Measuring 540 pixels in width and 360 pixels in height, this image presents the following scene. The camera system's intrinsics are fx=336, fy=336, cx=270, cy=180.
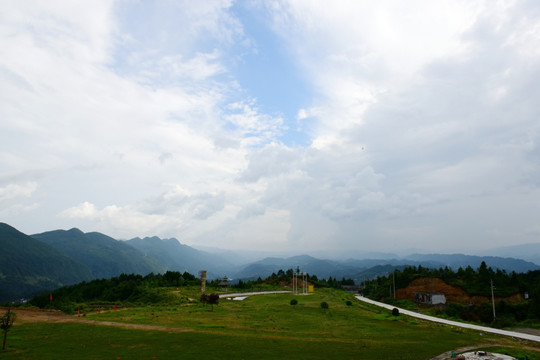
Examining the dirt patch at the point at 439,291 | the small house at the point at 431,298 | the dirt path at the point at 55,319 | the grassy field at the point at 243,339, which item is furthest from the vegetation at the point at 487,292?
the dirt path at the point at 55,319

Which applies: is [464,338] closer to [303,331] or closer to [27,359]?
[303,331]

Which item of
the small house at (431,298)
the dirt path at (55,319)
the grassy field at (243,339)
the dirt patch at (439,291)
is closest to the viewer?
the grassy field at (243,339)

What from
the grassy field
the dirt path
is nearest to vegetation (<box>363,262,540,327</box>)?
the grassy field

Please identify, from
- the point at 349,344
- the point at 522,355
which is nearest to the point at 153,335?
the point at 349,344

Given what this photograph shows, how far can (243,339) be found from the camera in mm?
28859

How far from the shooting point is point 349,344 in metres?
28.2

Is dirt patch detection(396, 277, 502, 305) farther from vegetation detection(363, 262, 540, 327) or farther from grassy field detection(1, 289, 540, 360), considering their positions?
grassy field detection(1, 289, 540, 360)

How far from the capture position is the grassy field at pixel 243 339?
2381cm

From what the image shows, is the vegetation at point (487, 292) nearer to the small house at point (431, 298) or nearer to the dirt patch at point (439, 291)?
the dirt patch at point (439, 291)

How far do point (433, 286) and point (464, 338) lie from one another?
5363 cm

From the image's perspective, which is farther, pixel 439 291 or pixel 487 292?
pixel 439 291

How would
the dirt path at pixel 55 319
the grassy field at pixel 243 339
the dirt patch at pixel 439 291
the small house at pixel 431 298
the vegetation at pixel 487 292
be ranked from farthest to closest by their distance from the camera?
the small house at pixel 431 298, the dirt patch at pixel 439 291, the vegetation at pixel 487 292, the dirt path at pixel 55 319, the grassy field at pixel 243 339

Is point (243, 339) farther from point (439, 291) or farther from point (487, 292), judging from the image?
point (439, 291)

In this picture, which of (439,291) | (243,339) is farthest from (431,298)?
(243,339)
